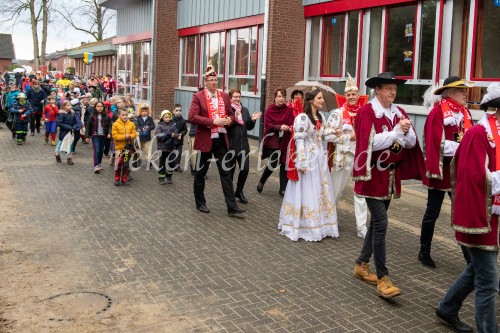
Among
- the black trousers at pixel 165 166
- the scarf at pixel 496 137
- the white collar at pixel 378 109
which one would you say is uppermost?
the white collar at pixel 378 109

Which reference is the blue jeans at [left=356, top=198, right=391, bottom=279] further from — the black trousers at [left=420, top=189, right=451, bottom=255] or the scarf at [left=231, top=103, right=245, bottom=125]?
the scarf at [left=231, top=103, right=245, bottom=125]

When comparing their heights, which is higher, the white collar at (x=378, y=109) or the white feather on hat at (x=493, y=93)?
the white feather on hat at (x=493, y=93)

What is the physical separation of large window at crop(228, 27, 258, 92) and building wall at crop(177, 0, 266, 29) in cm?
59

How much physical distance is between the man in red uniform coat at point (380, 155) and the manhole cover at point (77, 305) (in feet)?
7.85

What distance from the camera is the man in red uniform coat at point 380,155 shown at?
5.09m

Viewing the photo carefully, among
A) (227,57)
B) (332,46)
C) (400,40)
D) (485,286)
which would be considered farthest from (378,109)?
A: (227,57)

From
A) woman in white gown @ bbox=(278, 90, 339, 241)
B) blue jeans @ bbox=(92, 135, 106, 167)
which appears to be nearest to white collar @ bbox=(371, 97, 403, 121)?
woman in white gown @ bbox=(278, 90, 339, 241)

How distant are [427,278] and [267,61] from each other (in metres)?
11.1

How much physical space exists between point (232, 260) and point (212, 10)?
53.2 ft

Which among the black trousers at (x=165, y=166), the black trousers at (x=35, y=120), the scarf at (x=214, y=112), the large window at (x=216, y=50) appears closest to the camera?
the scarf at (x=214, y=112)

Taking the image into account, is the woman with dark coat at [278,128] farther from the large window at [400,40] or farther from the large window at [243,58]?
the large window at [243,58]

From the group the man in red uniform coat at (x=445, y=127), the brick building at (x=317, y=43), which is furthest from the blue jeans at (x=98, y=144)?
the man in red uniform coat at (x=445, y=127)

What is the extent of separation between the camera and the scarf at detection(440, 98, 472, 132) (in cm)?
564

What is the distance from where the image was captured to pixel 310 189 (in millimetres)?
7180
